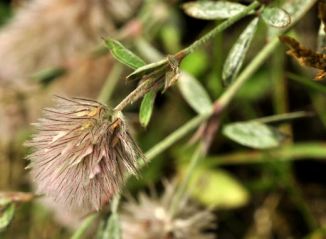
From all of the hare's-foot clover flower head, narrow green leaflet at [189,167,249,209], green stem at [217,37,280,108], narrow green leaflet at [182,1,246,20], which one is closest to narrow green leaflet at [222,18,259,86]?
narrow green leaflet at [182,1,246,20]

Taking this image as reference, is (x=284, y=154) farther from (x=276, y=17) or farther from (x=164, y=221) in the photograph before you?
(x=276, y=17)

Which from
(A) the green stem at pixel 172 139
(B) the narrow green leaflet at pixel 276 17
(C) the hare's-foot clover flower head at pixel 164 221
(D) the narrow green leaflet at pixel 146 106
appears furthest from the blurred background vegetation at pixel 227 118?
(D) the narrow green leaflet at pixel 146 106

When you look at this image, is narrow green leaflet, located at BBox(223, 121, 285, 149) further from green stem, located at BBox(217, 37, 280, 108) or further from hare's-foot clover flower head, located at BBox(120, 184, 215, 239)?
hare's-foot clover flower head, located at BBox(120, 184, 215, 239)

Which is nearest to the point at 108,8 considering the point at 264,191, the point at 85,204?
the point at 264,191

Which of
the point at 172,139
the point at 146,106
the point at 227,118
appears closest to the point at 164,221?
the point at 172,139

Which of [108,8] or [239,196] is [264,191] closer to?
[239,196]

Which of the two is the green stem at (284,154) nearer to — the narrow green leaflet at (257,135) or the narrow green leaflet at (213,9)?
the narrow green leaflet at (257,135)
